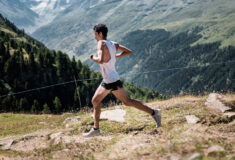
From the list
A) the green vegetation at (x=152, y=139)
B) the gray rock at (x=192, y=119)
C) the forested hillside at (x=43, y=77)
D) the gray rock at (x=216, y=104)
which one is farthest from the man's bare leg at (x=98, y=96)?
the forested hillside at (x=43, y=77)

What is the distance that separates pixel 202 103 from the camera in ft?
40.6

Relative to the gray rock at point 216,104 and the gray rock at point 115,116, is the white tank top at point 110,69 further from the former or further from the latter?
the gray rock at point 216,104

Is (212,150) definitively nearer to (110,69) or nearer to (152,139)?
(152,139)

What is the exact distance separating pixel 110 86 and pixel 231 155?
14.2ft

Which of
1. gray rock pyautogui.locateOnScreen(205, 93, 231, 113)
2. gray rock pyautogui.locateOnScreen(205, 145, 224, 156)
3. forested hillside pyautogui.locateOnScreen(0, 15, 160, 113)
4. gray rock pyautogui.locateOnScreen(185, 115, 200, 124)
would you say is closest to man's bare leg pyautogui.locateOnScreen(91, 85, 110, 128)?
gray rock pyautogui.locateOnScreen(185, 115, 200, 124)

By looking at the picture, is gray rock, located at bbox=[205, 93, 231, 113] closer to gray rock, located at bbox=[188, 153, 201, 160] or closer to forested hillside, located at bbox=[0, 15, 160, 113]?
gray rock, located at bbox=[188, 153, 201, 160]

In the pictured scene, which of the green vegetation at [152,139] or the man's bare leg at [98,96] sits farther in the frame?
the man's bare leg at [98,96]

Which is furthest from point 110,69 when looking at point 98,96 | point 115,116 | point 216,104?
point 216,104

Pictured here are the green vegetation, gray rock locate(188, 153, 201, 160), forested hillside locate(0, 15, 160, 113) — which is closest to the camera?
gray rock locate(188, 153, 201, 160)

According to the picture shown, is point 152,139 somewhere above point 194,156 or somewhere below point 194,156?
below

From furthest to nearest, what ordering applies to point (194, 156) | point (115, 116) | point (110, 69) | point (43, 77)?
point (43, 77) < point (115, 116) < point (110, 69) < point (194, 156)

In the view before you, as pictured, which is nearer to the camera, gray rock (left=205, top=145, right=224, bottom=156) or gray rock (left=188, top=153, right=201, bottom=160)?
gray rock (left=188, top=153, right=201, bottom=160)

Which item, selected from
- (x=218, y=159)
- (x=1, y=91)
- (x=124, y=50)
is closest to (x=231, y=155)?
(x=218, y=159)

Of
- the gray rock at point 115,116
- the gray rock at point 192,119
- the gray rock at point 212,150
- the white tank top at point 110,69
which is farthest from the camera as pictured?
the gray rock at point 115,116
